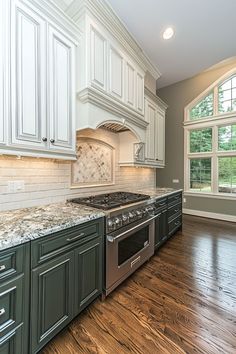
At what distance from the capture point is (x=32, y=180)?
196 cm

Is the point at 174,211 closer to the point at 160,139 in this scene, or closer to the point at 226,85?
the point at 160,139

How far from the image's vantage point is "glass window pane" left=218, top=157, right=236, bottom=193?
5051mm

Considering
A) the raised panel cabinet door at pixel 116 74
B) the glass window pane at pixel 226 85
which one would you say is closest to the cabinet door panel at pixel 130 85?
the raised panel cabinet door at pixel 116 74

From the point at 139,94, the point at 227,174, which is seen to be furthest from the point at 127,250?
the point at 227,174

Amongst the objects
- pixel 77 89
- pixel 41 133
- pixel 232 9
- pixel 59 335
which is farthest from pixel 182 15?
pixel 59 335

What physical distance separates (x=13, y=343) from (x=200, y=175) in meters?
5.56

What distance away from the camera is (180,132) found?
589cm

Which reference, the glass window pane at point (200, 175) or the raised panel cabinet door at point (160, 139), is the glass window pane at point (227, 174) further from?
the raised panel cabinet door at point (160, 139)

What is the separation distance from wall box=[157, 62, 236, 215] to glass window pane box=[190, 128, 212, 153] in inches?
12.4

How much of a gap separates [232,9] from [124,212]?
3313 mm

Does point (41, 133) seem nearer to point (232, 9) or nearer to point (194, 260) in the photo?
point (194, 260)

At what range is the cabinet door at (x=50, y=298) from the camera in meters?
1.25

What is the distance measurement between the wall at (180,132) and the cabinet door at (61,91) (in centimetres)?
464

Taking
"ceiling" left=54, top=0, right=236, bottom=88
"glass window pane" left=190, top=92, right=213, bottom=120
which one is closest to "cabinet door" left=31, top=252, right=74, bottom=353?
"ceiling" left=54, top=0, right=236, bottom=88
